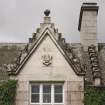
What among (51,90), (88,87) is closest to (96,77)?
(88,87)

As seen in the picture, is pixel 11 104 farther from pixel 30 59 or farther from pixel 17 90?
pixel 30 59

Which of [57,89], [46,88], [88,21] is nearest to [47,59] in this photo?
[46,88]

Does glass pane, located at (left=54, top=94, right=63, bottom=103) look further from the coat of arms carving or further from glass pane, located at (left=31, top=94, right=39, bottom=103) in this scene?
the coat of arms carving

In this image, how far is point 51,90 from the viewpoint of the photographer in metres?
23.7

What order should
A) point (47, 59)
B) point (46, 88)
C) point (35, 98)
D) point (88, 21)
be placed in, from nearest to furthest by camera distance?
point (35, 98)
point (46, 88)
point (47, 59)
point (88, 21)

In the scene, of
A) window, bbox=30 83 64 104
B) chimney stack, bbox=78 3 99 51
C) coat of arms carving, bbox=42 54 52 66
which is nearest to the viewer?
window, bbox=30 83 64 104

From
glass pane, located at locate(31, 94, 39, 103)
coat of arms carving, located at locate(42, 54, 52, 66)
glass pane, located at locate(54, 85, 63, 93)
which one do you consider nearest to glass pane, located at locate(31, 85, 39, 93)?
glass pane, located at locate(31, 94, 39, 103)

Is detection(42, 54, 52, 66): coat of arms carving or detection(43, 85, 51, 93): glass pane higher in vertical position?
detection(42, 54, 52, 66): coat of arms carving

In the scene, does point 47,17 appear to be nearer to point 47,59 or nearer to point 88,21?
point 47,59

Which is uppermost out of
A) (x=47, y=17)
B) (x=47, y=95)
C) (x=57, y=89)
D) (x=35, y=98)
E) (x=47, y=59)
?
(x=47, y=17)

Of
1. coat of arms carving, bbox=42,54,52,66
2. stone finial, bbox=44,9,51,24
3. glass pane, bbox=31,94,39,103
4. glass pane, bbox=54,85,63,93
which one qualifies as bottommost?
glass pane, bbox=31,94,39,103

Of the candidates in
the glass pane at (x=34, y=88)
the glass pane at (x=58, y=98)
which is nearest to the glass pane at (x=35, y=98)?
the glass pane at (x=34, y=88)

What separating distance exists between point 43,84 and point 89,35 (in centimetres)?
658

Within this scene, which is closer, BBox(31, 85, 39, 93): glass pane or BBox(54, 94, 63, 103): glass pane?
BBox(54, 94, 63, 103): glass pane
